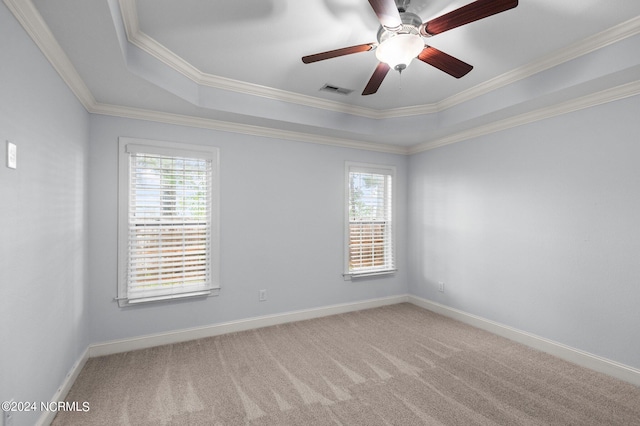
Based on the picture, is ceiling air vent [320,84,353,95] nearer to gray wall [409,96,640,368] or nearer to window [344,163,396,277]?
window [344,163,396,277]

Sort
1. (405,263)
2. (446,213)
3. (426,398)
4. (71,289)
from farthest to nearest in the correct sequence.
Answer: (405,263), (446,213), (71,289), (426,398)

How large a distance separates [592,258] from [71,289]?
4.58 meters

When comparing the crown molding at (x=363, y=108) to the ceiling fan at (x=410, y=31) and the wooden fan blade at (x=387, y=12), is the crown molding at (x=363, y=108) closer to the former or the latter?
the ceiling fan at (x=410, y=31)

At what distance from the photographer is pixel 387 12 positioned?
176 centimetres

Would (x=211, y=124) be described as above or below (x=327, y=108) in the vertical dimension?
below

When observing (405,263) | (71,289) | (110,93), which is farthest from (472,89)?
(71,289)

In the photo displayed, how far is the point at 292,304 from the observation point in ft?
13.2

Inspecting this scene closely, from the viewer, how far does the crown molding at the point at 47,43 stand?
162 cm

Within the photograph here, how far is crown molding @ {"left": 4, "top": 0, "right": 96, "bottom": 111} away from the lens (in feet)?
5.33

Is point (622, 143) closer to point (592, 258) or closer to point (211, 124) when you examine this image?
point (592, 258)

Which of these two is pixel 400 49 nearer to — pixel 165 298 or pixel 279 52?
pixel 279 52

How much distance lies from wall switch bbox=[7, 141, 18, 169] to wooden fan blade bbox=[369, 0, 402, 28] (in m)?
2.04

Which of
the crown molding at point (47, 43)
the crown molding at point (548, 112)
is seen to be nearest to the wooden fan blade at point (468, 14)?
the crown molding at point (548, 112)

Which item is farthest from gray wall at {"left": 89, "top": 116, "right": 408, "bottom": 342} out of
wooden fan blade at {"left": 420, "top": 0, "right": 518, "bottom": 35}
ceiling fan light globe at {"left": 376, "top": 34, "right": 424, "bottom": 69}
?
wooden fan blade at {"left": 420, "top": 0, "right": 518, "bottom": 35}
